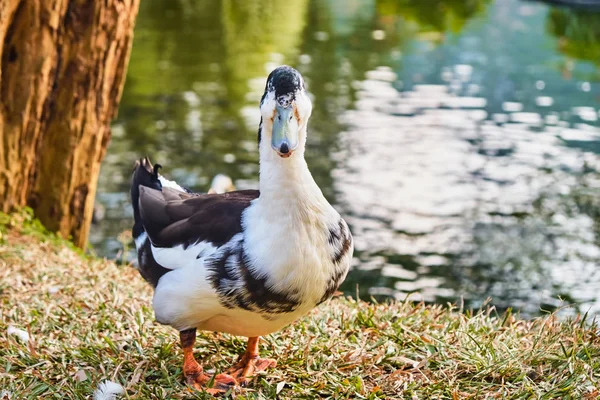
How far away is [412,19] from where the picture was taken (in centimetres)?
2072

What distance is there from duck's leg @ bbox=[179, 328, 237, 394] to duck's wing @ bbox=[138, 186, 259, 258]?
36 cm

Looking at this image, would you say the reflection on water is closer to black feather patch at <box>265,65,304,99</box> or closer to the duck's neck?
the duck's neck

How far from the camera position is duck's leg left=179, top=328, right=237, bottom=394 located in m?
3.18

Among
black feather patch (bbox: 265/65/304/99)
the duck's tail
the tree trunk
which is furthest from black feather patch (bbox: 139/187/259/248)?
the tree trunk

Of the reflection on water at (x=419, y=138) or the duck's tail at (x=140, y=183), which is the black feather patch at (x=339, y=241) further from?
the reflection on water at (x=419, y=138)

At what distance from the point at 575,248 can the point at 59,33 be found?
509 centimetres

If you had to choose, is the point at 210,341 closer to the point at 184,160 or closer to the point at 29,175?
the point at 29,175

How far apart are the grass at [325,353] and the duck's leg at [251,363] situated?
0.21 ft

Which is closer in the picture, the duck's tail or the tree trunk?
the duck's tail

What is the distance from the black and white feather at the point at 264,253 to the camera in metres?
2.88

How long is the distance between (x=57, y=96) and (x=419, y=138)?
614 centimetres

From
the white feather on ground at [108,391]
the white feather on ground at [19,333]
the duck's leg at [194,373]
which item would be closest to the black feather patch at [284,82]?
the duck's leg at [194,373]

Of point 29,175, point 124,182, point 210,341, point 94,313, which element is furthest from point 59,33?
point 124,182

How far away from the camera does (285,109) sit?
2.79 m
